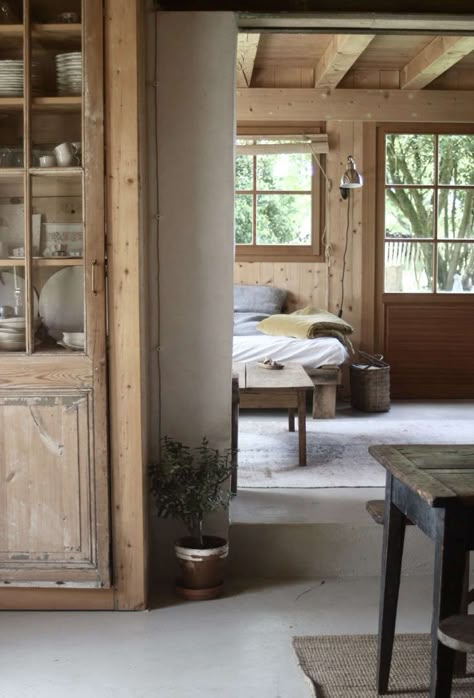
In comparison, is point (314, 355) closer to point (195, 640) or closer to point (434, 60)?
point (434, 60)

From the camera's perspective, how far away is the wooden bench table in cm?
490

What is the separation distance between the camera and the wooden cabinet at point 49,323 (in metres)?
3.20

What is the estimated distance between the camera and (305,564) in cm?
368

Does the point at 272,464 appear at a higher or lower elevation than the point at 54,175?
lower

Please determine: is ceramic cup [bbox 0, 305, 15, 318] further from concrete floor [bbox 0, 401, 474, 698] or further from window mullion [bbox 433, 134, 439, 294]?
window mullion [bbox 433, 134, 439, 294]

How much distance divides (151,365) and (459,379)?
4.74 meters

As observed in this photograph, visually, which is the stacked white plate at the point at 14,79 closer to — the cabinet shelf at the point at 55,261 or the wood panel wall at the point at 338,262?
the cabinet shelf at the point at 55,261

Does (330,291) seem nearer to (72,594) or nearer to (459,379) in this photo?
(459,379)

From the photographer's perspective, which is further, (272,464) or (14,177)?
(272,464)

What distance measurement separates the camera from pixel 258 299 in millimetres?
7668

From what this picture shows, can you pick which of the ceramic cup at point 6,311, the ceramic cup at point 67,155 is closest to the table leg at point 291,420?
the ceramic cup at point 6,311

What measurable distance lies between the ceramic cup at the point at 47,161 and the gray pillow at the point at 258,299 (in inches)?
177

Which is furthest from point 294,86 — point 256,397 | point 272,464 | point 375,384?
point 272,464

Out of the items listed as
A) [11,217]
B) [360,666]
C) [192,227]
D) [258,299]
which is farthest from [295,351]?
[360,666]
